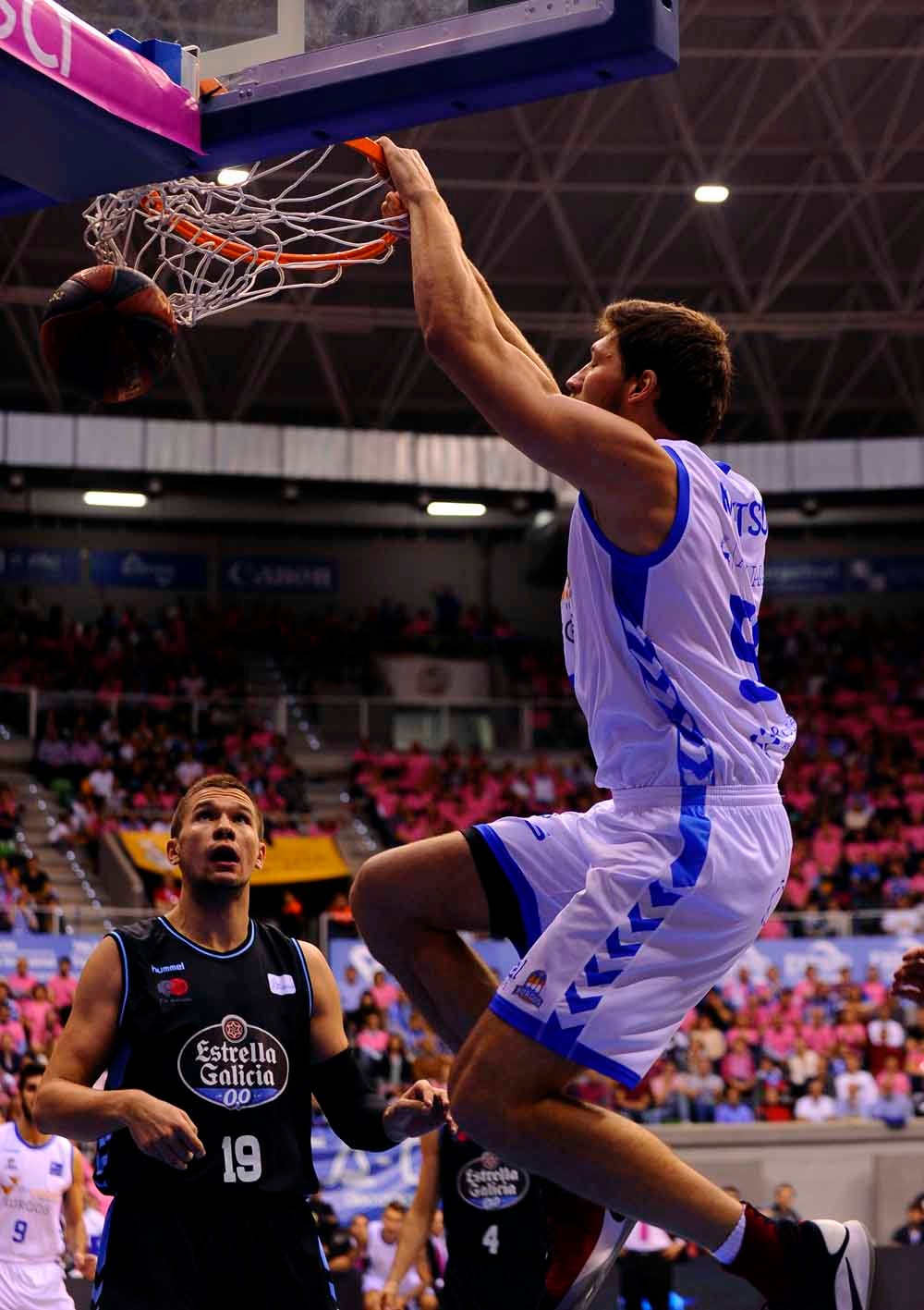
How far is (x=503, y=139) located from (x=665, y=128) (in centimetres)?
207

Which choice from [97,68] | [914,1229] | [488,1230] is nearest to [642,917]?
[97,68]

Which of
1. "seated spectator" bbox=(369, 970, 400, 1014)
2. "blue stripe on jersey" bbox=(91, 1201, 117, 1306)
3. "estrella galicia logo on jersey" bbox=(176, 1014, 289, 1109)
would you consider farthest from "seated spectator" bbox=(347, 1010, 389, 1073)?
"blue stripe on jersey" bbox=(91, 1201, 117, 1306)

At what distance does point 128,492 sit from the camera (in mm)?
27719

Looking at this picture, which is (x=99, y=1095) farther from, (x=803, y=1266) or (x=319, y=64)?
(x=319, y=64)

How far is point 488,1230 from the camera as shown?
753 centimetres

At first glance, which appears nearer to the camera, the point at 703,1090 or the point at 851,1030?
the point at 703,1090

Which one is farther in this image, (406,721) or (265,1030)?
(406,721)

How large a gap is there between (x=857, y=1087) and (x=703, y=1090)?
4.66ft

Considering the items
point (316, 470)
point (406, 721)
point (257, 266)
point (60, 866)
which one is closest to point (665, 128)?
point (316, 470)

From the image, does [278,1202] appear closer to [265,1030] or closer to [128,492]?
[265,1030]

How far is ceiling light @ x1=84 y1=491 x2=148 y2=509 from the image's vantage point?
94.6ft

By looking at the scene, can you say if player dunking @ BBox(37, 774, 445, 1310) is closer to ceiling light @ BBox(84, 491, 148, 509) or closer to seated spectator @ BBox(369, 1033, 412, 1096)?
seated spectator @ BBox(369, 1033, 412, 1096)

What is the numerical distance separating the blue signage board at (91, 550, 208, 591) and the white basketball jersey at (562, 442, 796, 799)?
26.8 meters

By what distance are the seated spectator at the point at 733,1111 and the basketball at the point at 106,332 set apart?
11.3 meters
